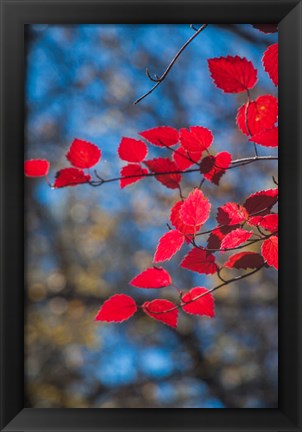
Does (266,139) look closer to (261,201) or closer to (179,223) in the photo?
(261,201)

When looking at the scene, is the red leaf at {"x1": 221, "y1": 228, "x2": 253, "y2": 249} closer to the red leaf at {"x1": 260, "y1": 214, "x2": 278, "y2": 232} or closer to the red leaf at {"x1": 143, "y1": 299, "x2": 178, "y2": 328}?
the red leaf at {"x1": 260, "y1": 214, "x2": 278, "y2": 232}

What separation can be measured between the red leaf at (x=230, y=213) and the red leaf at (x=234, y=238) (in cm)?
2

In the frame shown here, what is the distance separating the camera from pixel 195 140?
3.01 feet

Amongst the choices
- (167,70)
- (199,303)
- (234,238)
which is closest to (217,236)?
(234,238)

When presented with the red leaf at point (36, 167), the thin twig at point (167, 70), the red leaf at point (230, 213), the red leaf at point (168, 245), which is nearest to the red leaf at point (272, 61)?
the thin twig at point (167, 70)

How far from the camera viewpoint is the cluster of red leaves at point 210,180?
912mm

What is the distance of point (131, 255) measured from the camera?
0.91 meters

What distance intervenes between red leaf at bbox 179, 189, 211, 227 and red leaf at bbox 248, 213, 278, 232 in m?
0.09

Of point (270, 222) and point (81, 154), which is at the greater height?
point (81, 154)

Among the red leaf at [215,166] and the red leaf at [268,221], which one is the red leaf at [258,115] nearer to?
the red leaf at [215,166]

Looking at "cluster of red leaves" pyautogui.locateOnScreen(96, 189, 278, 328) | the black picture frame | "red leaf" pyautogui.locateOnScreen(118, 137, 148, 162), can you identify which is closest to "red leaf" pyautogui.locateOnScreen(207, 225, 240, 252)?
"cluster of red leaves" pyautogui.locateOnScreen(96, 189, 278, 328)

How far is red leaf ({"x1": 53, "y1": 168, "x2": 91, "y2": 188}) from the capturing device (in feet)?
2.99

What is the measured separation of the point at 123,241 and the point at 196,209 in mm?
156

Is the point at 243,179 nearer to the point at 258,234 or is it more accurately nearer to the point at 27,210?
the point at 258,234
